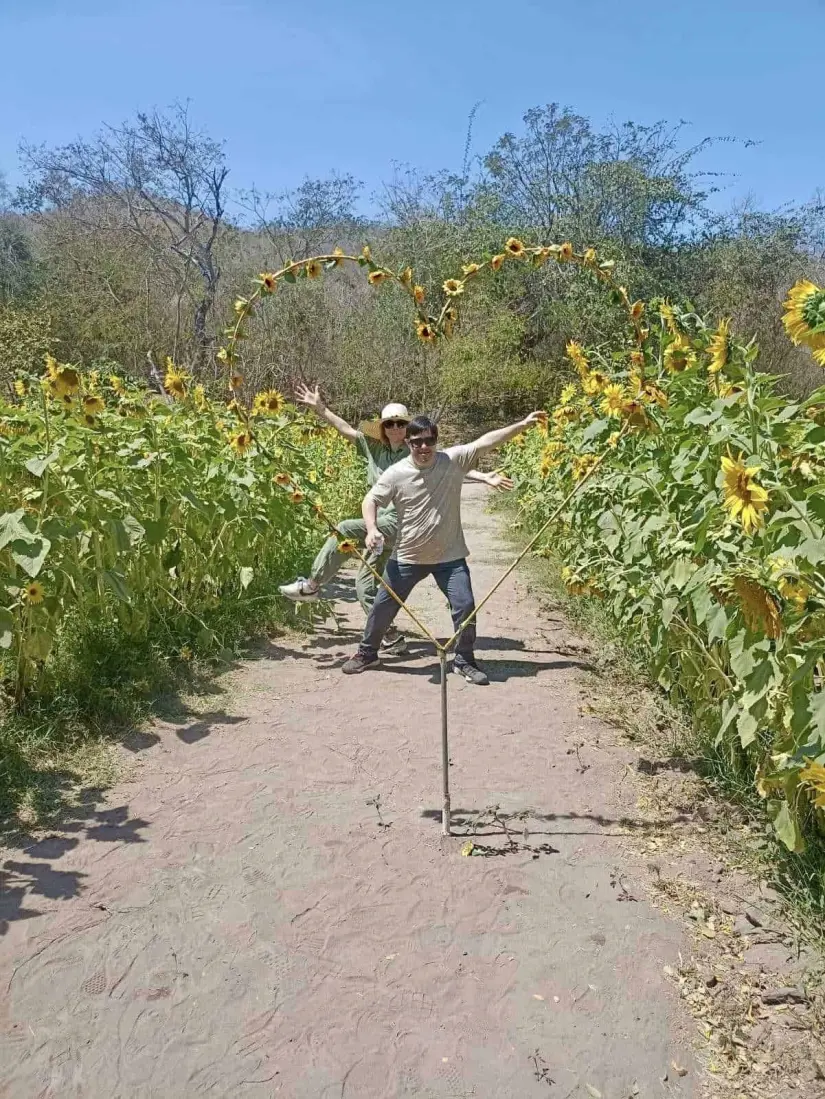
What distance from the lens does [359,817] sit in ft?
8.81

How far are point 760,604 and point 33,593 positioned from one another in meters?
2.32

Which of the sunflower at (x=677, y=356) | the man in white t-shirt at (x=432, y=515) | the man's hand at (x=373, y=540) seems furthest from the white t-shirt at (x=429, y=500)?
the sunflower at (x=677, y=356)

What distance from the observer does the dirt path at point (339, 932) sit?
1.70 meters

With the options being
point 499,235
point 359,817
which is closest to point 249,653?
point 359,817

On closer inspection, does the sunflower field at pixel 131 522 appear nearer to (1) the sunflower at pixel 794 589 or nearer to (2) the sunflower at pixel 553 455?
(2) the sunflower at pixel 553 455

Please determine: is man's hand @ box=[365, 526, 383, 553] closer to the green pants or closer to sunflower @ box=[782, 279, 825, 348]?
the green pants

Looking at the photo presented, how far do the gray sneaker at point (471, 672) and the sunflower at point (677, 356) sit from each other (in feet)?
5.26

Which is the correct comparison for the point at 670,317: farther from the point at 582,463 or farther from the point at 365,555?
the point at 365,555

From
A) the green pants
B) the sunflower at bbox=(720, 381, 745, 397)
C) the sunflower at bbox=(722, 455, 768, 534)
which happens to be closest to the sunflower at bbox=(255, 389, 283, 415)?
the green pants

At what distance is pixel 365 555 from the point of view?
436cm

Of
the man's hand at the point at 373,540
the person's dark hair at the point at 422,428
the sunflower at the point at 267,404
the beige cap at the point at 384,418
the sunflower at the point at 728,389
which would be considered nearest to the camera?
the sunflower at the point at 728,389

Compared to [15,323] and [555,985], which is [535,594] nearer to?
[555,985]

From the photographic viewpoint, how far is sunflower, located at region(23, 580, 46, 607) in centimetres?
287

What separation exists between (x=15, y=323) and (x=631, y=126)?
14097 mm
